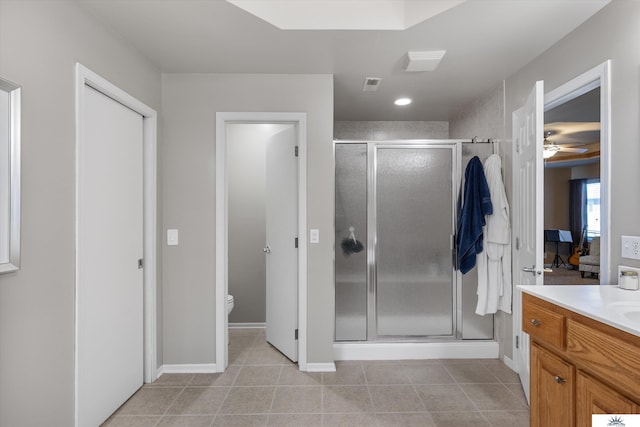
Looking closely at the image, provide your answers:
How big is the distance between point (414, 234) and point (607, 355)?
1911 millimetres

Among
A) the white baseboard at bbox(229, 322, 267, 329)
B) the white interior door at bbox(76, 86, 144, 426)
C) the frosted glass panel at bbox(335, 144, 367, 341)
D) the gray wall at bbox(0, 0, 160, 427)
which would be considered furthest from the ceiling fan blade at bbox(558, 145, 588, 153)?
the gray wall at bbox(0, 0, 160, 427)

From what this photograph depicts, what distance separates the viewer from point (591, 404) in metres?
1.23

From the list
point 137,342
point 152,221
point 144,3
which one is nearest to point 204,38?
point 144,3

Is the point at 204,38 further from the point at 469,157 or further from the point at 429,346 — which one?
the point at 429,346

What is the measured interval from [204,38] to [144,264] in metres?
1.65

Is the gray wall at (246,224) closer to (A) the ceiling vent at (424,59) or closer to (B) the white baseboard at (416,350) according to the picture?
(B) the white baseboard at (416,350)

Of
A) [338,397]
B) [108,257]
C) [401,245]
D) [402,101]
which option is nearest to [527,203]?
[401,245]

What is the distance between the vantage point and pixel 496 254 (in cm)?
277

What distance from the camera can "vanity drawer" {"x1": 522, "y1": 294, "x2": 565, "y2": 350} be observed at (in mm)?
1391

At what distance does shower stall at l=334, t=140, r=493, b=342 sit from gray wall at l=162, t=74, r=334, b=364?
370mm

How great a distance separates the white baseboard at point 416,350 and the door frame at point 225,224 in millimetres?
473

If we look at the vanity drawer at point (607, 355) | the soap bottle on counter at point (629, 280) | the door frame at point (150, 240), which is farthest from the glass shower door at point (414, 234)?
the door frame at point (150, 240)

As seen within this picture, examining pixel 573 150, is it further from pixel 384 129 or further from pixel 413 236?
pixel 413 236

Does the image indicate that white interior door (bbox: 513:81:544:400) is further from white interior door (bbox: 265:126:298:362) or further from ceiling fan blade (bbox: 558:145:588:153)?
ceiling fan blade (bbox: 558:145:588:153)
